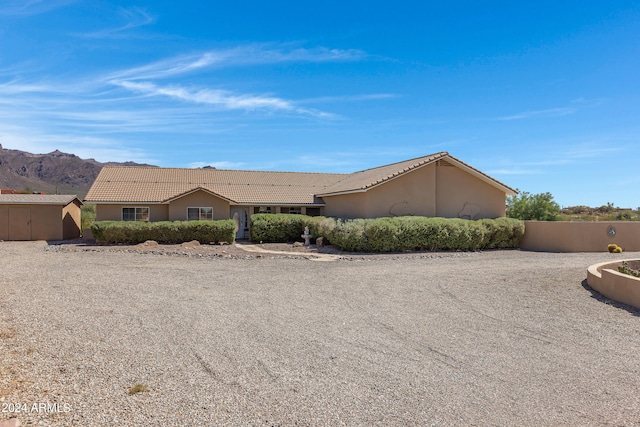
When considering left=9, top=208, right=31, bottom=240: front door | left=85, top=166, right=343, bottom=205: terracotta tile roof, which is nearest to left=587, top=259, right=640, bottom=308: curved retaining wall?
left=85, top=166, right=343, bottom=205: terracotta tile roof

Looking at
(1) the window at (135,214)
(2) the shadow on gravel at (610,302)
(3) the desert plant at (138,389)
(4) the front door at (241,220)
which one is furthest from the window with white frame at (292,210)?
(3) the desert plant at (138,389)

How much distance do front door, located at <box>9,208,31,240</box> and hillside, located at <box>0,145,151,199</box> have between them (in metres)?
78.1

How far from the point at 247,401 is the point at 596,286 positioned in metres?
10.3

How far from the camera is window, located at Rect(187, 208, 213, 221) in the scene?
92.3ft

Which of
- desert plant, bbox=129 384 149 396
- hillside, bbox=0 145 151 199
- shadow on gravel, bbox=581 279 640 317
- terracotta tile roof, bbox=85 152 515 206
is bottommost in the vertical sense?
shadow on gravel, bbox=581 279 640 317

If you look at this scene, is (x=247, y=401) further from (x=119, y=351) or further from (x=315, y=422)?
(x=119, y=351)

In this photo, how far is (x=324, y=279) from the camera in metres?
13.8

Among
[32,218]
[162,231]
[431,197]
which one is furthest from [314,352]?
[32,218]

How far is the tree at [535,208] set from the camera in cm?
3008

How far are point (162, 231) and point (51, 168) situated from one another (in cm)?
10585

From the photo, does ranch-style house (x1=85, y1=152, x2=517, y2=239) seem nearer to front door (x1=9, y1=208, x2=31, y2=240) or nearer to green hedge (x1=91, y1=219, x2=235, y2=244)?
green hedge (x1=91, y1=219, x2=235, y2=244)

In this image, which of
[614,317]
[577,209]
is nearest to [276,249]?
[614,317]

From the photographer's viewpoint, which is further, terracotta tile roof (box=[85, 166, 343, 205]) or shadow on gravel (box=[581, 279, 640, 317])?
terracotta tile roof (box=[85, 166, 343, 205])

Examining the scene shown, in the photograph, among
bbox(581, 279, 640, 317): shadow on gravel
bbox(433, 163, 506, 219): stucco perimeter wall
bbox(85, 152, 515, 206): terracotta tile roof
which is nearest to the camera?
bbox(581, 279, 640, 317): shadow on gravel
